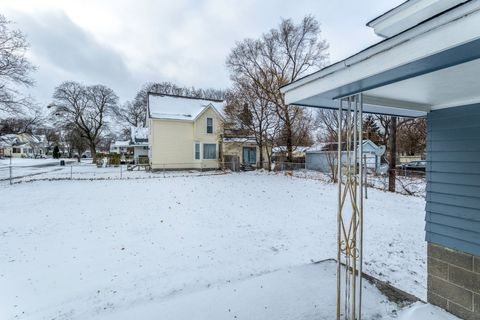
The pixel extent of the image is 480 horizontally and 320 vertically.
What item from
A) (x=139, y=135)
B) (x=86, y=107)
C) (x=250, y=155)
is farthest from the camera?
(x=86, y=107)

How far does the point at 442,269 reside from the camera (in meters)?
2.81

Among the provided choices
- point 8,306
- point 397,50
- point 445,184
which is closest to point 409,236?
point 445,184

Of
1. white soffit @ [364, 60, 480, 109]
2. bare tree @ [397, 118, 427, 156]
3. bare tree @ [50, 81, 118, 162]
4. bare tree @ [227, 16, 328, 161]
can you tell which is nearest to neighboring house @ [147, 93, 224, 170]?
bare tree @ [227, 16, 328, 161]

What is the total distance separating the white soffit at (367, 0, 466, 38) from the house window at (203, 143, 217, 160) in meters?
17.1

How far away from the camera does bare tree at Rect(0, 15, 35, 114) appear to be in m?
14.3

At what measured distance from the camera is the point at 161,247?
466 centimetres

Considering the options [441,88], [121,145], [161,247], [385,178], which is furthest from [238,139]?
[121,145]

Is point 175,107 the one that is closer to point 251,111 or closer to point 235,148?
point 235,148

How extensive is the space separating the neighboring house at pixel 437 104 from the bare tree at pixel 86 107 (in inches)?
1471

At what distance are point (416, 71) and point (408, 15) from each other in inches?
86.2

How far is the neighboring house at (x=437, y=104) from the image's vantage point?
152 cm

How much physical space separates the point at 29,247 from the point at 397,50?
6343 mm

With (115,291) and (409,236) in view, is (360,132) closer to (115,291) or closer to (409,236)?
(115,291)

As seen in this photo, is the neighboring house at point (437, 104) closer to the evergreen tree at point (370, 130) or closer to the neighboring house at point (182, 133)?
the evergreen tree at point (370, 130)
